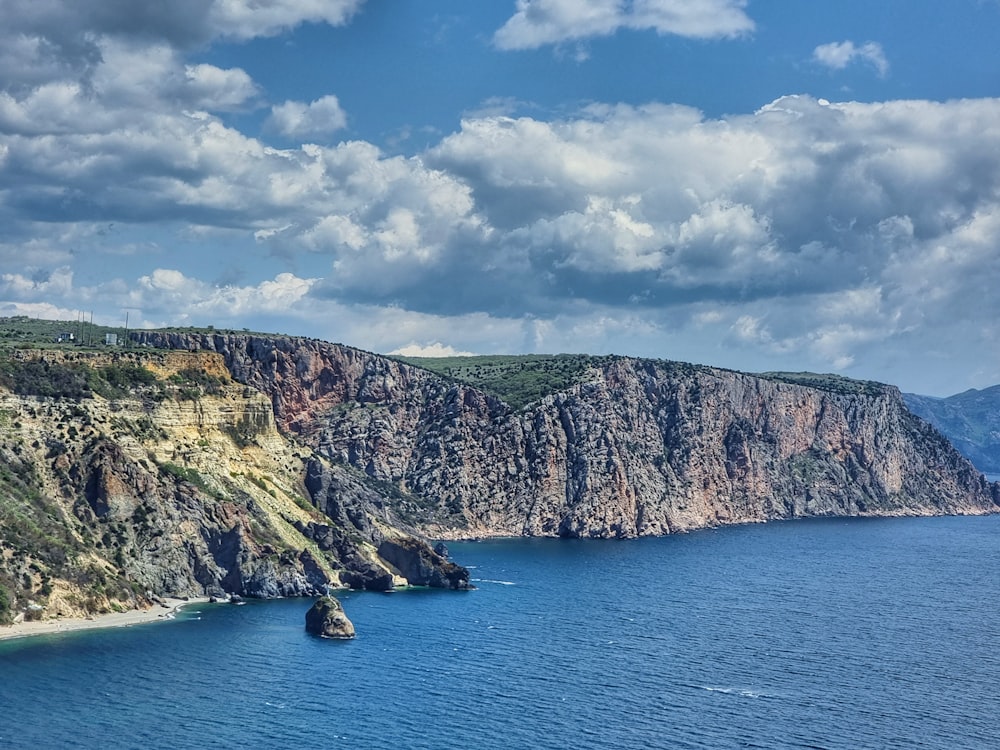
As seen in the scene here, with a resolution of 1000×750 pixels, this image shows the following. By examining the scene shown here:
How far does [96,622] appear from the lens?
174 m

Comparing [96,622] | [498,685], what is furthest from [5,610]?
[498,685]

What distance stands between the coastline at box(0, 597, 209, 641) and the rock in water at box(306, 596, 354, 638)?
20.0 m

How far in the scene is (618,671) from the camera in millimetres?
161875

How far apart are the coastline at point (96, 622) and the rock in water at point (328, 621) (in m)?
20.0

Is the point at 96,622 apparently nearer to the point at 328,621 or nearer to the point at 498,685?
the point at 328,621

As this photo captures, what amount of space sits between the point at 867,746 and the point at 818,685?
2579 cm

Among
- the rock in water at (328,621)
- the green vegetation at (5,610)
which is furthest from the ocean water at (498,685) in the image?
the green vegetation at (5,610)

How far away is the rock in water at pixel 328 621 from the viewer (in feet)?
576

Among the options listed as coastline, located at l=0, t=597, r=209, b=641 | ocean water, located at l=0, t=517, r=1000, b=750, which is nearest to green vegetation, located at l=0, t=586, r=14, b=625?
coastline, located at l=0, t=597, r=209, b=641

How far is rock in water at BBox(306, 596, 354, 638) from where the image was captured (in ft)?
576

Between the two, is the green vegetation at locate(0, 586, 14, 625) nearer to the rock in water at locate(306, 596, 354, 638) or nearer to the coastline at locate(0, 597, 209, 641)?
the coastline at locate(0, 597, 209, 641)

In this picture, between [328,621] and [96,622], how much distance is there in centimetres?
2999

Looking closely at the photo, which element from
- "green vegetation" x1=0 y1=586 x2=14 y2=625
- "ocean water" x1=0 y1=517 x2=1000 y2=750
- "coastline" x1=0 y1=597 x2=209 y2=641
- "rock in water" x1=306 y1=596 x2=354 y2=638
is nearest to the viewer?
"ocean water" x1=0 y1=517 x2=1000 y2=750

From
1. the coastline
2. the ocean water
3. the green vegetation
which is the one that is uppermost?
the green vegetation
